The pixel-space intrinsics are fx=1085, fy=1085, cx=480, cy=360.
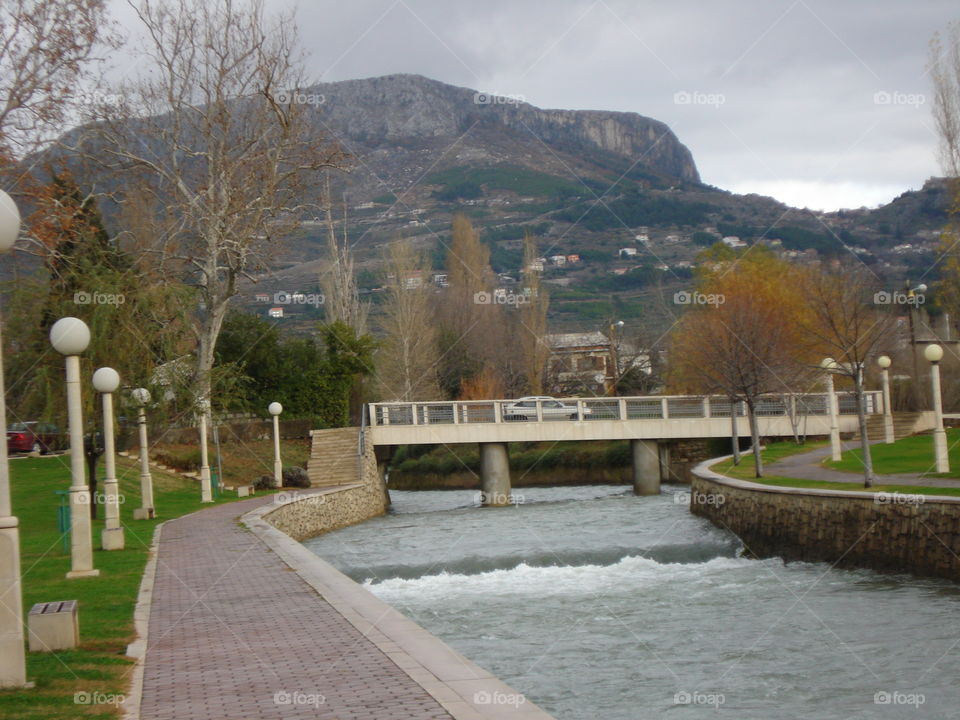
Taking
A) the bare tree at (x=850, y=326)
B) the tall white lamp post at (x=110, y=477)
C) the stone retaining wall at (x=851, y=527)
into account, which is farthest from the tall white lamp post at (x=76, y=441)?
the bare tree at (x=850, y=326)

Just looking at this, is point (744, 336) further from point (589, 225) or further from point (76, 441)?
point (589, 225)

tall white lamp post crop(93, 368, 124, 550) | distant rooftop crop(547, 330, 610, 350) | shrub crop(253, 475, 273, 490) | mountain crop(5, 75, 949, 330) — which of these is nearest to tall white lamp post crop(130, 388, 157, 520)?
tall white lamp post crop(93, 368, 124, 550)

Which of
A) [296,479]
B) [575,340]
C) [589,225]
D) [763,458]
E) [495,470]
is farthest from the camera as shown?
[589,225]

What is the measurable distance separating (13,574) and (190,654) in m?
1.90

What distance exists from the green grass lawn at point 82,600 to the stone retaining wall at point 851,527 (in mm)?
11739

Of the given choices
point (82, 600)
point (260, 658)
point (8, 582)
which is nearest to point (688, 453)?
point (82, 600)

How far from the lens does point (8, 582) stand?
316 inches

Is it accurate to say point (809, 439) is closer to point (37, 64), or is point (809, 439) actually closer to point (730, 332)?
point (730, 332)

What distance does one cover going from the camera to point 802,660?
481 inches

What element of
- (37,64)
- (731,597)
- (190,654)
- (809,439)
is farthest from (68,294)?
(809,439)

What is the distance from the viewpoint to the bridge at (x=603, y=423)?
4475 cm

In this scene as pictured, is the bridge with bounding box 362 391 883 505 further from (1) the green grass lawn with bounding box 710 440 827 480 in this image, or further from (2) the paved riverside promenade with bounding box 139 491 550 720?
(2) the paved riverside promenade with bounding box 139 491 550 720

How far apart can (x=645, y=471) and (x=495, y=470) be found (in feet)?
21.1

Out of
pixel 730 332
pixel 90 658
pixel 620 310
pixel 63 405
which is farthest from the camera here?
pixel 620 310
